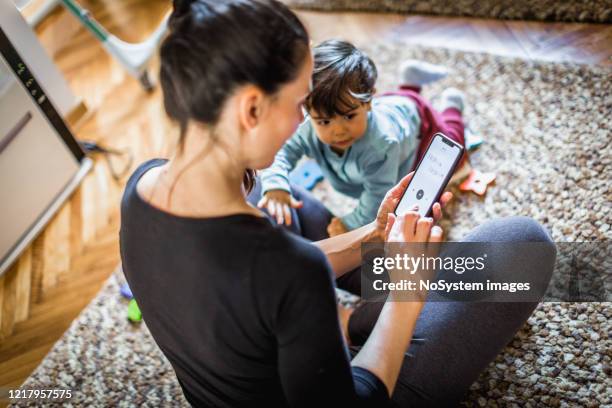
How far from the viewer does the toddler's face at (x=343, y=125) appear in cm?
101

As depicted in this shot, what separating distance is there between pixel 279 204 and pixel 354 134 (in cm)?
22

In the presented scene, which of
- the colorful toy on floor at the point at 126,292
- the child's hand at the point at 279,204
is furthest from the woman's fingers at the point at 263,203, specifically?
the colorful toy on floor at the point at 126,292

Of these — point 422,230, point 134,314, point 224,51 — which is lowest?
point 134,314

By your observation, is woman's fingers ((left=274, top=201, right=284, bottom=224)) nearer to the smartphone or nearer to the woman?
the smartphone

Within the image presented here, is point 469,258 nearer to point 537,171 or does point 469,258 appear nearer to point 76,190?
point 537,171

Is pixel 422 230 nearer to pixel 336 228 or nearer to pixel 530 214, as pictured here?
pixel 336 228

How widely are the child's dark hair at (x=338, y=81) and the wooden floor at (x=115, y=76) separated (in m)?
0.57

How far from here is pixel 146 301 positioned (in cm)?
67

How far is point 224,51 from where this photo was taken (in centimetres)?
53

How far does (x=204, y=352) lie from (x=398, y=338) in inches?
10.7

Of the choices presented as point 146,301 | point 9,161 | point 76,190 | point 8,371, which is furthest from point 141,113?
point 146,301

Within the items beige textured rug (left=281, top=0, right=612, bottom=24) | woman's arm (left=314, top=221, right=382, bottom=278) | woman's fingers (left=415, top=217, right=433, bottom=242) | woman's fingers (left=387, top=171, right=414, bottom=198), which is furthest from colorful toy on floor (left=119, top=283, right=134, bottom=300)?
beige textured rug (left=281, top=0, right=612, bottom=24)

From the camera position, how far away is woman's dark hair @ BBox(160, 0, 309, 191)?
0.53 m

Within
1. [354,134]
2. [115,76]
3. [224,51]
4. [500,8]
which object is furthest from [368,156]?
[115,76]
